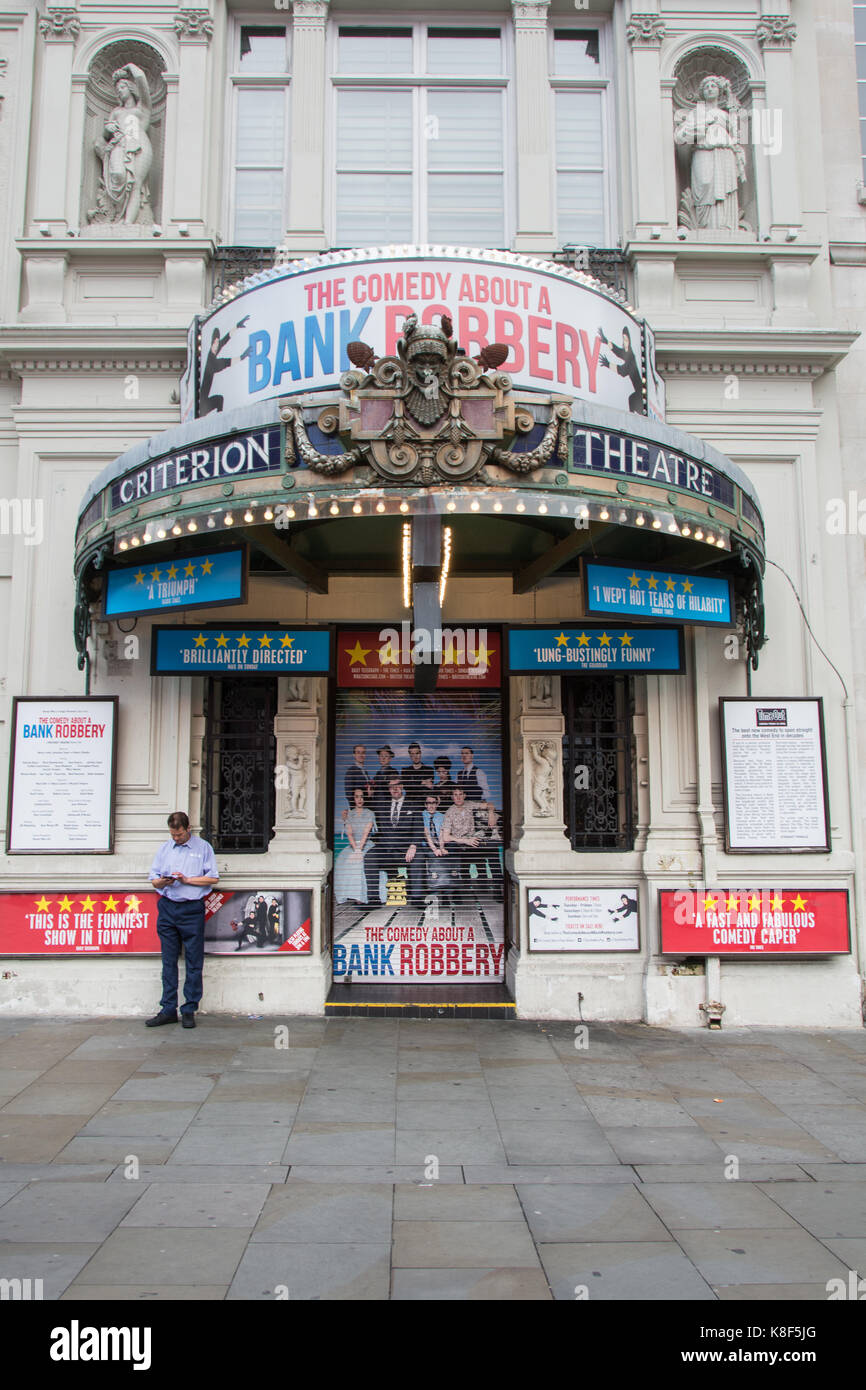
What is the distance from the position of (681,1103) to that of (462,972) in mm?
3193

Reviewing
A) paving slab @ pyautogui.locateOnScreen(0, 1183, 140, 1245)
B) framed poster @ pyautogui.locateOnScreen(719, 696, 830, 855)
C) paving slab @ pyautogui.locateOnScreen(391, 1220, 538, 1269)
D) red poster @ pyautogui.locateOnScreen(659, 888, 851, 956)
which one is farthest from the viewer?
framed poster @ pyautogui.locateOnScreen(719, 696, 830, 855)

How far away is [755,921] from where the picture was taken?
868 cm

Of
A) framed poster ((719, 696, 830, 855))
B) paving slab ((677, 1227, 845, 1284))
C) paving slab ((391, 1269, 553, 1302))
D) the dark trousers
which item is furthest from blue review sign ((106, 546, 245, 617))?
paving slab ((677, 1227, 845, 1284))

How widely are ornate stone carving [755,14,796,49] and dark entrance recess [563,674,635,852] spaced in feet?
23.6

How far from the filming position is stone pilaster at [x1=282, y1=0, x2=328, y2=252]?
9750 mm

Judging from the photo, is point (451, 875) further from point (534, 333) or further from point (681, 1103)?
point (534, 333)

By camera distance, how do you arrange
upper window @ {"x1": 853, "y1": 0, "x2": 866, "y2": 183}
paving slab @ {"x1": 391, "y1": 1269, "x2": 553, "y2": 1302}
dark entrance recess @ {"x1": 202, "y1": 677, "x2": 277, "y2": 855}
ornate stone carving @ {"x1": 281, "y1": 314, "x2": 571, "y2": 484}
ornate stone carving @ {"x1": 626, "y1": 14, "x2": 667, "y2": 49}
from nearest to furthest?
paving slab @ {"x1": 391, "y1": 1269, "x2": 553, "y2": 1302} < ornate stone carving @ {"x1": 281, "y1": 314, "x2": 571, "y2": 484} < dark entrance recess @ {"x1": 202, "y1": 677, "x2": 277, "y2": 855} < ornate stone carving @ {"x1": 626, "y1": 14, "x2": 667, "y2": 49} < upper window @ {"x1": 853, "y1": 0, "x2": 866, "y2": 183}

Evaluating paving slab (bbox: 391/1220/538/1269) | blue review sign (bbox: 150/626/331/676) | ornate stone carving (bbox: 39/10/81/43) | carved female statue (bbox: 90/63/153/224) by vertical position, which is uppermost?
ornate stone carving (bbox: 39/10/81/43)

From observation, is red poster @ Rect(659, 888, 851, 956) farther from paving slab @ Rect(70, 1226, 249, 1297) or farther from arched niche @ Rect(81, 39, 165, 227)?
arched niche @ Rect(81, 39, 165, 227)

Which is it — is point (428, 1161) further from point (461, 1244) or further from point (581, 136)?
point (581, 136)

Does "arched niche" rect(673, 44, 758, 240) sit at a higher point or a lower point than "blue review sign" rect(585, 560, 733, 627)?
higher

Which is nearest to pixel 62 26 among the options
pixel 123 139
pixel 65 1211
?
pixel 123 139

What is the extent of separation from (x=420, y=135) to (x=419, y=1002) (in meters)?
9.44

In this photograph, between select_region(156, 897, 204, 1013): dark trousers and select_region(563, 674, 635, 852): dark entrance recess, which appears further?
select_region(563, 674, 635, 852): dark entrance recess
